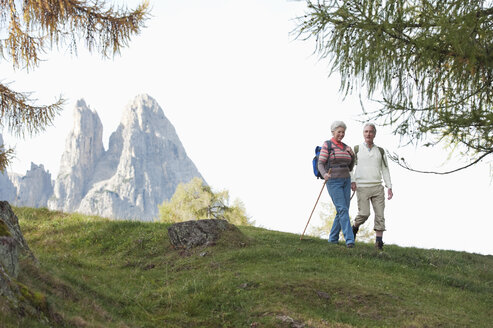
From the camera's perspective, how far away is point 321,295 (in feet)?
23.6

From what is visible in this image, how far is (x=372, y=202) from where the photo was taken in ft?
35.5

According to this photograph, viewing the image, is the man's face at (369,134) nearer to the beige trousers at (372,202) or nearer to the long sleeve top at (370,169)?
the long sleeve top at (370,169)

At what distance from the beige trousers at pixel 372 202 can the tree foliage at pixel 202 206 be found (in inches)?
821

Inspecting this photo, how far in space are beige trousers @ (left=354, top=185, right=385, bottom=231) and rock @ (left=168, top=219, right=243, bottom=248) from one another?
3042 millimetres

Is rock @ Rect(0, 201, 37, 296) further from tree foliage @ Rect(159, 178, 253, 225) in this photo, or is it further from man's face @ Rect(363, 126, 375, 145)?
tree foliage @ Rect(159, 178, 253, 225)

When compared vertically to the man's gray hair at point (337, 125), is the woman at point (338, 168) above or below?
below

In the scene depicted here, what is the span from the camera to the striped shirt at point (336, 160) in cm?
1079

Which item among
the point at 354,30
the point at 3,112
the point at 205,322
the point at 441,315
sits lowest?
the point at 205,322

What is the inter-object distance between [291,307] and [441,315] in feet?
7.84

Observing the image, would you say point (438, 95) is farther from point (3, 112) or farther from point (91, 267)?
point (3, 112)

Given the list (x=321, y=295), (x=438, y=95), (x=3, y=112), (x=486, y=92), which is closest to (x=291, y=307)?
(x=321, y=295)

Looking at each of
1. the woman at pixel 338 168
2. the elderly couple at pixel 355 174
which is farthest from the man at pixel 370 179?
the woman at pixel 338 168

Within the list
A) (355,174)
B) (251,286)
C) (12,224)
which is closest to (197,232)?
(251,286)

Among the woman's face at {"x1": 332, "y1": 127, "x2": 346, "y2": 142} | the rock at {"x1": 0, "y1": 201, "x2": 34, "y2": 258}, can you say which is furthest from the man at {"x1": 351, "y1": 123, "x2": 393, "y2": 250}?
the rock at {"x1": 0, "y1": 201, "x2": 34, "y2": 258}
